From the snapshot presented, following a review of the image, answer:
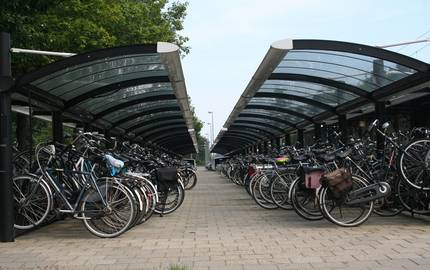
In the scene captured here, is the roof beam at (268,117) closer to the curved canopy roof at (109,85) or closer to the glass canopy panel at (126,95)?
the curved canopy roof at (109,85)

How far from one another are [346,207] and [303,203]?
839 mm

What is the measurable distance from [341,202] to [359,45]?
7.21ft

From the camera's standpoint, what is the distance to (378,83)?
9.62 meters

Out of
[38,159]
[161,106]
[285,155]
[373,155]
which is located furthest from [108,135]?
[373,155]

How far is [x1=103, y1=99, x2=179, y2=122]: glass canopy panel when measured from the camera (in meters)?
13.7

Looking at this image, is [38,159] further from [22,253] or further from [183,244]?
[183,244]

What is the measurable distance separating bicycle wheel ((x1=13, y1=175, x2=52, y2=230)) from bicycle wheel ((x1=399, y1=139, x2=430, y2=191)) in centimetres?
477

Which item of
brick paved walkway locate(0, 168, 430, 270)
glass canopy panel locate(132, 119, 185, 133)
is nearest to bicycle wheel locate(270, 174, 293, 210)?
brick paved walkway locate(0, 168, 430, 270)

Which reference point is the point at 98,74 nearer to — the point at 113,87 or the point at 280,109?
the point at 113,87

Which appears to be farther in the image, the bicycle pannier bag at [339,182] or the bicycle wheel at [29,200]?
the bicycle pannier bag at [339,182]

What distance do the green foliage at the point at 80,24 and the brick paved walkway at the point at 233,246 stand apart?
3.30 meters

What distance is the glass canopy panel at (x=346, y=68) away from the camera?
869cm

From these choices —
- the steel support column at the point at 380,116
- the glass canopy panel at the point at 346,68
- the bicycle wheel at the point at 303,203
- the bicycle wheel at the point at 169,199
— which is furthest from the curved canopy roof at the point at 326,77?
the bicycle wheel at the point at 169,199

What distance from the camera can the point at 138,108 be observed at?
14367 millimetres
